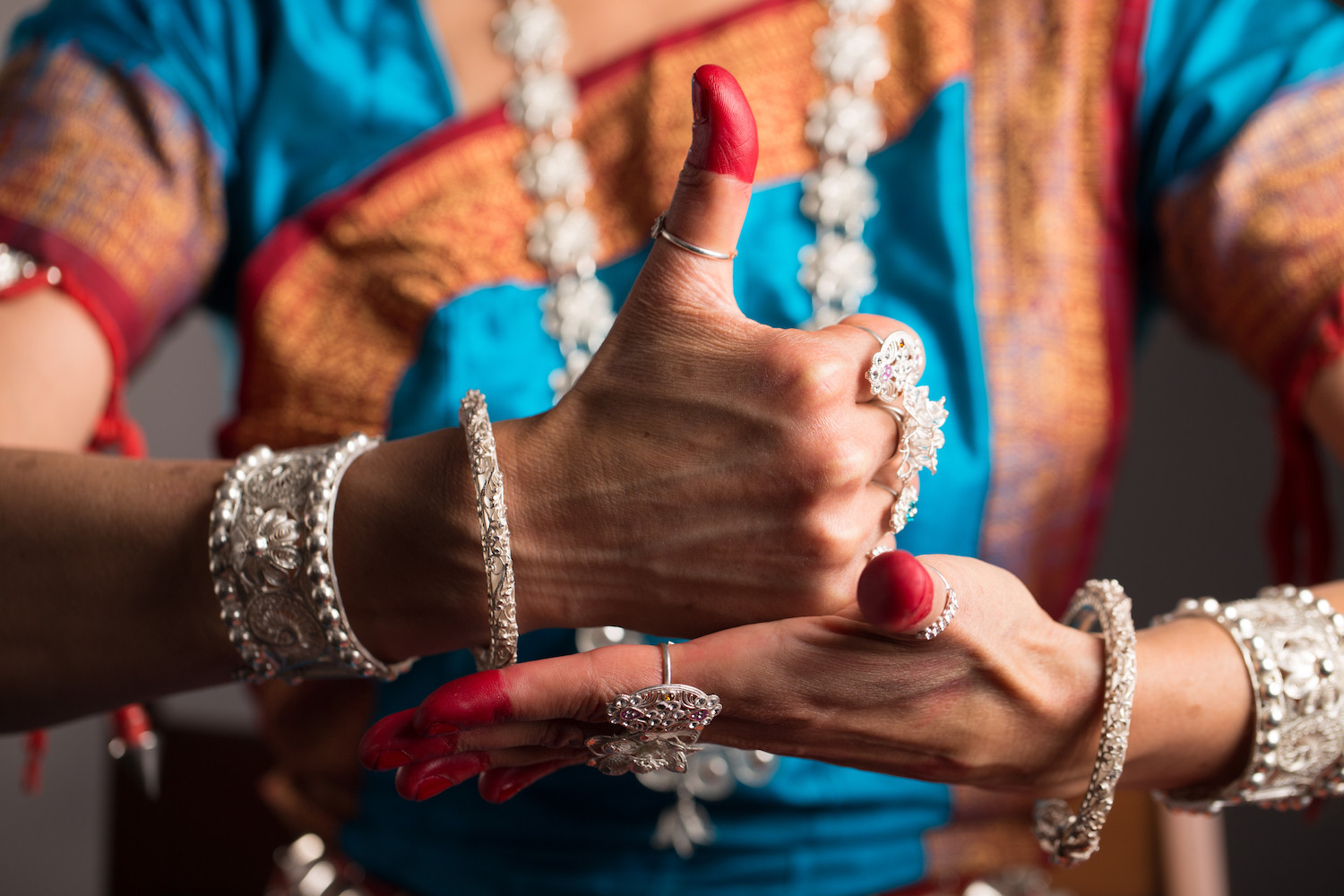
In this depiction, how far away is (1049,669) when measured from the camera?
39 centimetres

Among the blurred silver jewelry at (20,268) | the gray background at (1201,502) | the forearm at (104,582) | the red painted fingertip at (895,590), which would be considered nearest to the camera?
the red painted fingertip at (895,590)

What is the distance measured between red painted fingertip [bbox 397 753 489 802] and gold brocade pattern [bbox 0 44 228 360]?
0.34 meters

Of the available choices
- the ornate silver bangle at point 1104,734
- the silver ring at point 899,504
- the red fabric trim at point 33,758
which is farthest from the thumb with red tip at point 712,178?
the red fabric trim at point 33,758

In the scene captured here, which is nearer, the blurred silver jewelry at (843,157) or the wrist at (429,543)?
the wrist at (429,543)

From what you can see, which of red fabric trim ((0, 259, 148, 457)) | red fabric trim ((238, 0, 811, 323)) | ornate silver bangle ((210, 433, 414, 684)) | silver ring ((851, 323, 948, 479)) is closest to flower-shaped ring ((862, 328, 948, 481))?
silver ring ((851, 323, 948, 479))

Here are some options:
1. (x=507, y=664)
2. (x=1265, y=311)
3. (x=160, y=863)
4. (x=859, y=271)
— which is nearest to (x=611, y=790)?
(x=507, y=664)

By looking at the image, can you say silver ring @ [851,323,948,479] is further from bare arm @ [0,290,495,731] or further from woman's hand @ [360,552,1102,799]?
bare arm @ [0,290,495,731]

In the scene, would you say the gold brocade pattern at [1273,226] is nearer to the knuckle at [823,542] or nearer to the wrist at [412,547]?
the knuckle at [823,542]

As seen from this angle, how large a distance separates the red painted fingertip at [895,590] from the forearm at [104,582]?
0.27 metres

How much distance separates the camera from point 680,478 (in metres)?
0.36

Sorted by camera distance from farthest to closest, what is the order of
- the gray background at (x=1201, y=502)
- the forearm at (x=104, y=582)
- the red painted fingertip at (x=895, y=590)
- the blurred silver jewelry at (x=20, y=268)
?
the gray background at (x=1201, y=502), the blurred silver jewelry at (x=20, y=268), the forearm at (x=104, y=582), the red painted fingertip at (x=895, y=590)

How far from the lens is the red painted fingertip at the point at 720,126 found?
1.07 feet

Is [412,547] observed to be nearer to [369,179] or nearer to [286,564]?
[286,564]

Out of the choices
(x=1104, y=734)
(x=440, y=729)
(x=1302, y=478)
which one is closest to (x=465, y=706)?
(x=440, y=729)
